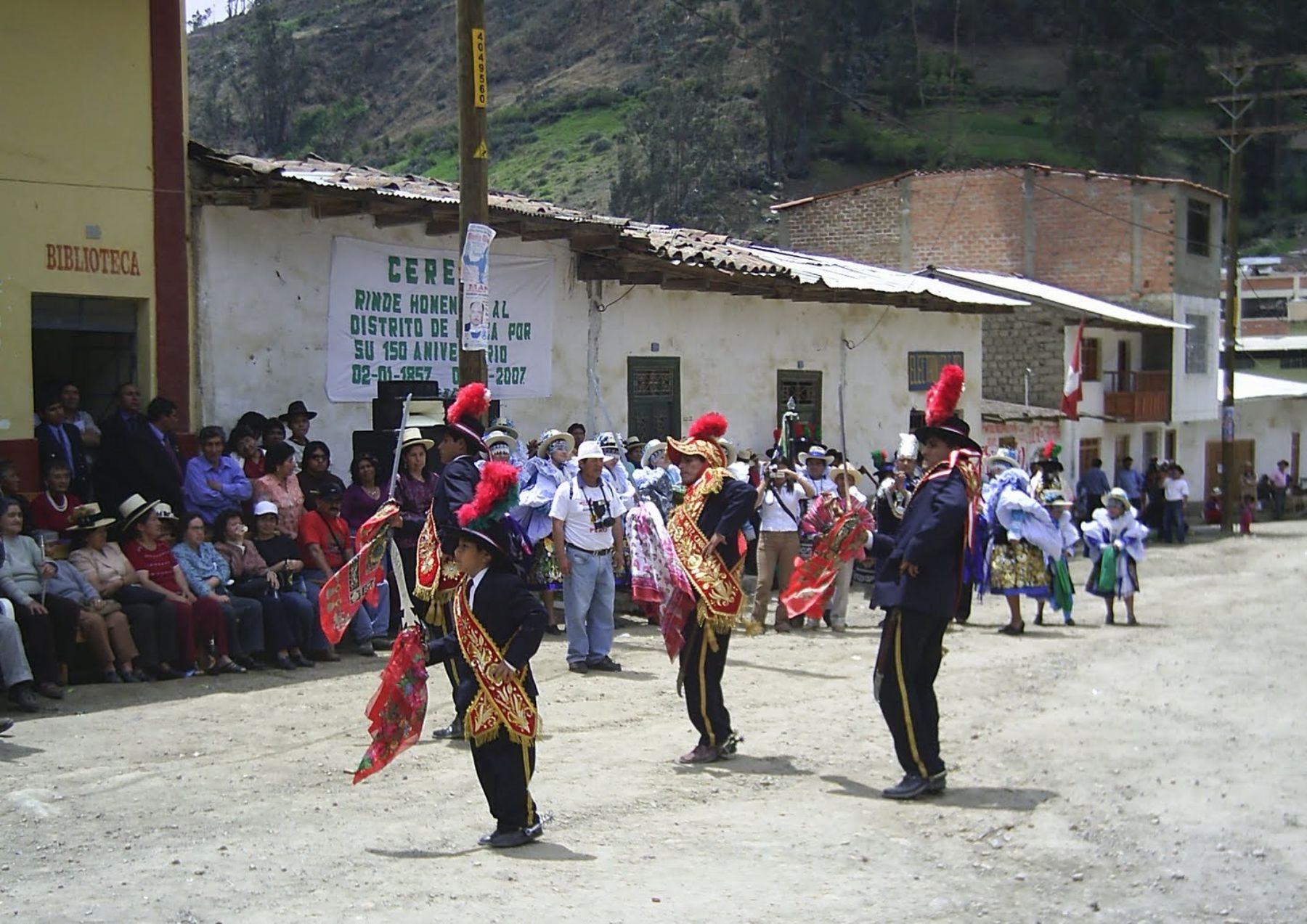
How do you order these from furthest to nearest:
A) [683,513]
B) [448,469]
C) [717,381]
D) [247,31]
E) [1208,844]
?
1. [247,31]
2. [717,381]
3. [683,513]
4. [448,469]
5. [1208,844]

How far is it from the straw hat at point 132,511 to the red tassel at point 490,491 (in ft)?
16.1

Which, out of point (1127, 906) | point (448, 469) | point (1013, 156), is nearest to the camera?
point (1127, 906)

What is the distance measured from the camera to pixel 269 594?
38.3 feet

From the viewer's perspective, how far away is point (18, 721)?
9422mm

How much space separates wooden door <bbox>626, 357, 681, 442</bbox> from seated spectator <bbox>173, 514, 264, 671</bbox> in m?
7.80

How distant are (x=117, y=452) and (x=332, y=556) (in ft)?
6.04

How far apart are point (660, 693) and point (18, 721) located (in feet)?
14.2


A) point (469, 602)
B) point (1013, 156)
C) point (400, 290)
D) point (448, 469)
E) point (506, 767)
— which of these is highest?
point (1013, 156)

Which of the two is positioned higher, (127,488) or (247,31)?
(247,31)

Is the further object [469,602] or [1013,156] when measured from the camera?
[1013,156]

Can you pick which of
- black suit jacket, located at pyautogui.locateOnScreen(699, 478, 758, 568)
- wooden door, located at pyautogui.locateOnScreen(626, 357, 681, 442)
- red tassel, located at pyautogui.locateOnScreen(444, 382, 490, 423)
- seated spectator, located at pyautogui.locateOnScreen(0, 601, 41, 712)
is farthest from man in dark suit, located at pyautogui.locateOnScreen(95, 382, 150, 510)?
wooden door, located at pyautogui.locateOnScreen(626, 357, 681, 442)

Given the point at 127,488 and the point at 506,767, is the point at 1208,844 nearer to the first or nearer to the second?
the point at 506,767

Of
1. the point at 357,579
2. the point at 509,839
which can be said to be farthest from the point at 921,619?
the point at 357,579

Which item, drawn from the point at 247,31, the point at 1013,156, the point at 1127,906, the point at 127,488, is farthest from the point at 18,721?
the point at 247,31
